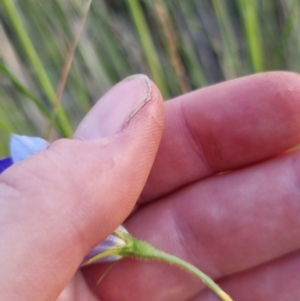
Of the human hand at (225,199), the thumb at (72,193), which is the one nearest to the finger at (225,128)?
the human hand at (225,199)

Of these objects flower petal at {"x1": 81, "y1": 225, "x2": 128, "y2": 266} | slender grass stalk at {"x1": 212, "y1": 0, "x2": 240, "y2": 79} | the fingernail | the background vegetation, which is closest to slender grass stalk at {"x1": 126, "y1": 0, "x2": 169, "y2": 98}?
the background vegetation

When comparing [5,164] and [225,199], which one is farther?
[225,199]

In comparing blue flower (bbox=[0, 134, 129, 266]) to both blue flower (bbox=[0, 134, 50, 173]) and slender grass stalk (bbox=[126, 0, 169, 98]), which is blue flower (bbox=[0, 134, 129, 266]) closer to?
blue flower (bbox=[0, 134, 50, 173])

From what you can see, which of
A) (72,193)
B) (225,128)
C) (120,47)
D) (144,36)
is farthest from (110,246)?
(120,47)

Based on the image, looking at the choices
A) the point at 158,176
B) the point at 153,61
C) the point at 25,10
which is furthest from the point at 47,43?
the point at 158,176

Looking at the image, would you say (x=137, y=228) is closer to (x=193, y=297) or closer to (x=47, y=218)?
(x=193, y=297)

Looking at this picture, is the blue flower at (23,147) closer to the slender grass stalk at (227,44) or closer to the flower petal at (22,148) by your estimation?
the flower petal at (22,148)

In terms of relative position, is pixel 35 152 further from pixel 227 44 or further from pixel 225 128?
pixel 227 44
